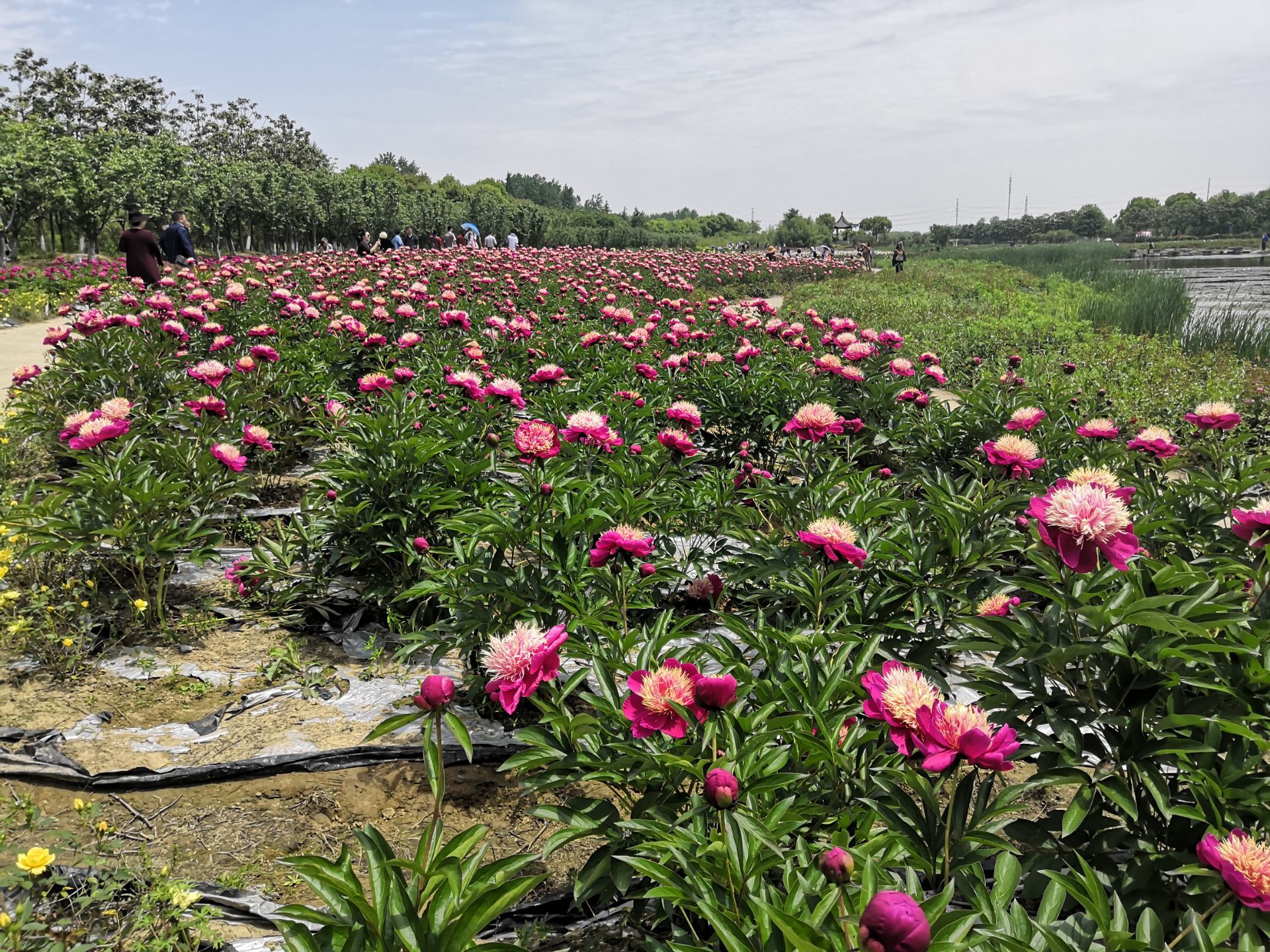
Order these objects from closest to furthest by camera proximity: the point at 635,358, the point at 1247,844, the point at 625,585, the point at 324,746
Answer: the point at 1247,844 → the point at 625,585 → the point at 324,746 → the point at 635,358

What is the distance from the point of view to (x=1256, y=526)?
1.82 meters

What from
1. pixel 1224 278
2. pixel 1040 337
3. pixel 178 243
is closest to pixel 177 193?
pixel 178 243

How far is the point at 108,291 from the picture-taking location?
362 inches

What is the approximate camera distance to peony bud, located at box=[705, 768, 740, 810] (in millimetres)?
1057

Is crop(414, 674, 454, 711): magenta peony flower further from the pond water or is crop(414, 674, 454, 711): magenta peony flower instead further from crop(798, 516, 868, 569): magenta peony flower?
the pond water

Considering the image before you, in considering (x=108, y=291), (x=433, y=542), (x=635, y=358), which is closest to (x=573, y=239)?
(x=108, y=291)

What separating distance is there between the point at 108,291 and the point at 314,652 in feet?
28.8

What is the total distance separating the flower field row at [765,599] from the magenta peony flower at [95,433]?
24 mm

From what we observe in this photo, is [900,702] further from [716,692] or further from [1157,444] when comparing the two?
[1157,444]

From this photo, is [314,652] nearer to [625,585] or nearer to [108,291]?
[625,585]

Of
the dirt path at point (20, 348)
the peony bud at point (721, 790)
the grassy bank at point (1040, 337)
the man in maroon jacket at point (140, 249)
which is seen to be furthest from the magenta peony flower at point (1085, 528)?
the man in maroon jacket at point (140, 249)

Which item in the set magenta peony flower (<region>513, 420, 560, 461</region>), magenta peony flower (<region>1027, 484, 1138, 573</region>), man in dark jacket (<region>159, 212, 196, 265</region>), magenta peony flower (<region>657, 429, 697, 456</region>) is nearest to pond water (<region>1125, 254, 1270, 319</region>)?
magenta peony flower (<region>657, 429, 697, 456</region>)

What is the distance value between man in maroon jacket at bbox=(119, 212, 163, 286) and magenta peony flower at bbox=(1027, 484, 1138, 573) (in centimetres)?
941

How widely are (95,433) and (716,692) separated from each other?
263cm
